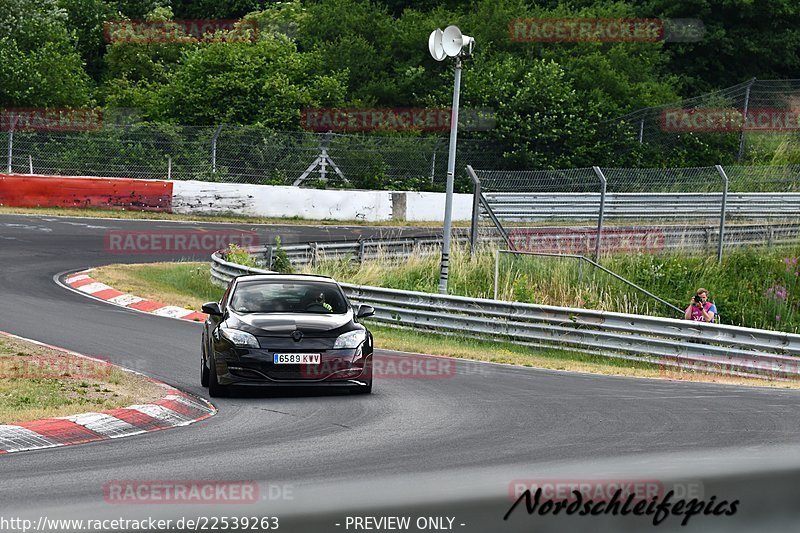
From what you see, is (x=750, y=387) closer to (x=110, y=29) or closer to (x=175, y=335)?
(x=175, y=335)

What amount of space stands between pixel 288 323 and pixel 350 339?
67 cm

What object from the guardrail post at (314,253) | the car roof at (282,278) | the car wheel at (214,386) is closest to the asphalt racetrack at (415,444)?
the car wheel at (214,386)

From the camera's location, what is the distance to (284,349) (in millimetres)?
12078

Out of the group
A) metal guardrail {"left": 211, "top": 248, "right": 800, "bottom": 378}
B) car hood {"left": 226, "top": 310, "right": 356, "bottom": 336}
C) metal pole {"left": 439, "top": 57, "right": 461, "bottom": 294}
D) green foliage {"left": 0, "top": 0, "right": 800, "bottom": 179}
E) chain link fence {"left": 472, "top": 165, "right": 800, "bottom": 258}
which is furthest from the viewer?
green foliage {"left": 0, "top": 0, "right": 800, "bottom": 179}

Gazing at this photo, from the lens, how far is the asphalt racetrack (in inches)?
76.5

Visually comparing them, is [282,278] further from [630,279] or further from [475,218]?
[630,279]

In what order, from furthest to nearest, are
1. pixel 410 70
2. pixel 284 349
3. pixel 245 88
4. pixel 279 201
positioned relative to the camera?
pixel 410 70
pixel 245 88
pixel 279 201
pixel 284 349

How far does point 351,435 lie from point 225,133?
27.4m

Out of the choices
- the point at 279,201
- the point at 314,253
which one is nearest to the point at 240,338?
the point at 314,253

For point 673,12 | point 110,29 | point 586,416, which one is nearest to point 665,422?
point 586,416

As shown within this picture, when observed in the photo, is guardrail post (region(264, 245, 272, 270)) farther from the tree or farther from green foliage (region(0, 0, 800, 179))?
the tree

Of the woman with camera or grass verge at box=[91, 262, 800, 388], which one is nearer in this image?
grass verge at box=[91, 262, 800, 388]

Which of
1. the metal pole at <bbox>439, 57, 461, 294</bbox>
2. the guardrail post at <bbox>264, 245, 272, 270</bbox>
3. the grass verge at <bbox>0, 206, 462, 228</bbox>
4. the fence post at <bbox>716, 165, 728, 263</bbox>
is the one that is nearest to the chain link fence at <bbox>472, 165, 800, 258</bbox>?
the fence post at <bbox>716, 165, 728, 263</bbox>

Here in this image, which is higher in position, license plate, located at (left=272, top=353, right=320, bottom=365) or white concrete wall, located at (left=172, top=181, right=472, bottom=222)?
white concrete wall, located at (left=172, top=181, right=472, bottom=222)
